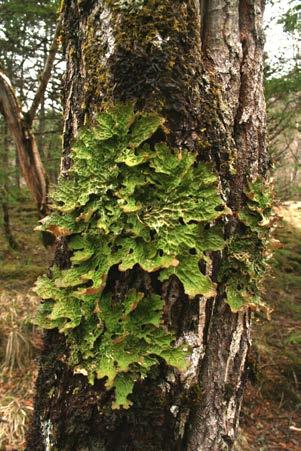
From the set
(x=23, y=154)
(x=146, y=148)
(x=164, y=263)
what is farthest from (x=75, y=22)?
(x=23, y=154)

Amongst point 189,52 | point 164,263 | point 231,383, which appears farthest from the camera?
point 231,383

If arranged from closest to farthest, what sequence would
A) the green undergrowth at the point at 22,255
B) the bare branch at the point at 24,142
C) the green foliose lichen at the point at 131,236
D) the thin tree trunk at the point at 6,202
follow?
the green foliose lichen at the point at 131,236 → the bare branch at the point at 24,142 → the green undergrowth at the point at 22,255 → the thin tree trunk at the point at 6,202

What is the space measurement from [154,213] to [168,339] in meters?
0.31

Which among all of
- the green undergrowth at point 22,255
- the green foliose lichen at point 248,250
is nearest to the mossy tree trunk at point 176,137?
the green foliose lichen at point 248,250

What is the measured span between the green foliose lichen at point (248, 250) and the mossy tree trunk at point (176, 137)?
0.03m

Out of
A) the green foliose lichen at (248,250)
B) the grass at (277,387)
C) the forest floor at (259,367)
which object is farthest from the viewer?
the grass at (277,387)

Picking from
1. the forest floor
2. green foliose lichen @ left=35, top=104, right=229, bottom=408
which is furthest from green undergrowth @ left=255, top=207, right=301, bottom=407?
green foliose lichen @ left=35, top=104, right=229, bottom=408

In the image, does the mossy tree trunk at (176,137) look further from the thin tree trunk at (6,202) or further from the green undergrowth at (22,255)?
the thin tree trunk at (6,202)

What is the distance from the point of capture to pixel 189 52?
40.8 inches

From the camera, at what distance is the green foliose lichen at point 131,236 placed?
95 cm

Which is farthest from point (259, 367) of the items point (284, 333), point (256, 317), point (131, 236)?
point (284, 333)

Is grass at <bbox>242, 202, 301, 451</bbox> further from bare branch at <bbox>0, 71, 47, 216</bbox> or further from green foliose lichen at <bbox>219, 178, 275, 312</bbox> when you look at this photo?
bare branch at <bbox>0, 71, 47, 216</bbox>

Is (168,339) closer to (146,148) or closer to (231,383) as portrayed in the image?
(231,383)

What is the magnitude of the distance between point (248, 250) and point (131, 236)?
36 centimetres
